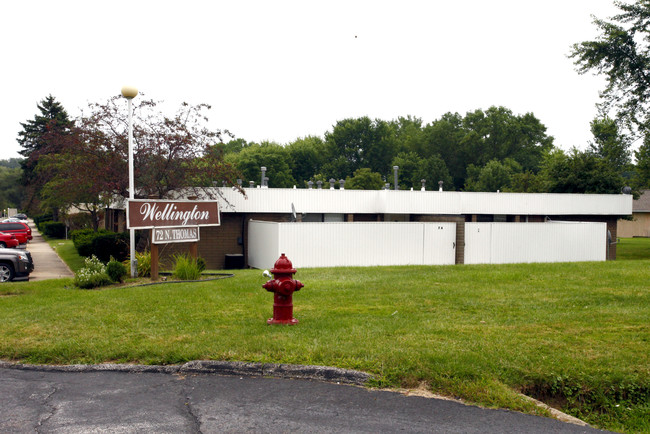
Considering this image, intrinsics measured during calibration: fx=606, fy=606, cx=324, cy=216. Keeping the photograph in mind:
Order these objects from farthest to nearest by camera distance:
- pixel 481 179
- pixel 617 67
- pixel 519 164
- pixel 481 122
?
pixel 481 122 < pixel 519 164 < pixel 481 179 < pixel 617 67

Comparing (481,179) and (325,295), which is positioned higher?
(481,179)

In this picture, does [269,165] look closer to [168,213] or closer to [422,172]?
[422,172]

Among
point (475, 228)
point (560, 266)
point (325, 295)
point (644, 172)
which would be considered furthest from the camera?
point (644, 172)

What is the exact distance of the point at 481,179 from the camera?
76.2m

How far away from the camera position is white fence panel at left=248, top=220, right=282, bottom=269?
23.3m

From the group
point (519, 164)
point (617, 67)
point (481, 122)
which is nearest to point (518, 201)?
point (617, 67)

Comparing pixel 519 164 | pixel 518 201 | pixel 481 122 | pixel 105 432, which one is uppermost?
pixel 481 122

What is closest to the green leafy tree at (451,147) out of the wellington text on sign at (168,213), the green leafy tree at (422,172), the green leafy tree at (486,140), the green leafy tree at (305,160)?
the green leafy tree at (486,140)

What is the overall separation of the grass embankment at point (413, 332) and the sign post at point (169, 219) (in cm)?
195

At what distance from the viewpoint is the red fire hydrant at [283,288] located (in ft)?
27.6

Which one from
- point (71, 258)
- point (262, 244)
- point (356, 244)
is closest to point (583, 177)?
point (356, 244)

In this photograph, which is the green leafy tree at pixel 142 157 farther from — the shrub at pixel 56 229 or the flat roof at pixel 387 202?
the shrub at pixel 56 229

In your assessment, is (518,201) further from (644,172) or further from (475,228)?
(644,172)

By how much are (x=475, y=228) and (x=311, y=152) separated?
7418cm
